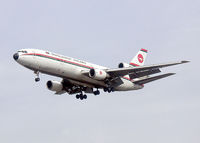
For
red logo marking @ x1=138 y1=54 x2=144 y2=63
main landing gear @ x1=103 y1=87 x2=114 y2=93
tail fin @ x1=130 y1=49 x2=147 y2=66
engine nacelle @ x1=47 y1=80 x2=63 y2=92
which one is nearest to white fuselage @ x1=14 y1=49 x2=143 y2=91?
main landing gear @ x1=103 y1=87 x2=114 y2=93

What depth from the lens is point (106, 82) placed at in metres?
65.6

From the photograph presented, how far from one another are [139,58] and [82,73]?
1278 centimetres

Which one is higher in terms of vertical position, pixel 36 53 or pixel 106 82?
pixel 36 53

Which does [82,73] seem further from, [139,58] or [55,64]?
[139,58]

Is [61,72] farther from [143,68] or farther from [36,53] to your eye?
[143,68]

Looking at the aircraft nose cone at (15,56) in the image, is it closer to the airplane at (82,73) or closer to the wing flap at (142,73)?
the airplane at (82,73)

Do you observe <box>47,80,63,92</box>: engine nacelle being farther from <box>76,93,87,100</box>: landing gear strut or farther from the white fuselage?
the white fuselage

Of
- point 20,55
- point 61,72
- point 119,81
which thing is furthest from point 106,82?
point 20,55

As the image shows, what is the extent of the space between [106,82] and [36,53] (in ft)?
32.8

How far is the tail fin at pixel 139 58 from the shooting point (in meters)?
71.9

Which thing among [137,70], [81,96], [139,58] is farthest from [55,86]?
[139,58]

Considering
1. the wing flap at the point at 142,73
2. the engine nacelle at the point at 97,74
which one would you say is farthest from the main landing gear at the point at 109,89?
the wing flap at the point at 142,73

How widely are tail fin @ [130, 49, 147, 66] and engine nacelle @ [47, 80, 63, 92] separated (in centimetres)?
1049

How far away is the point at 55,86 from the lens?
224 ft
